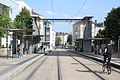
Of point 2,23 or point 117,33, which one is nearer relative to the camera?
point 2,23

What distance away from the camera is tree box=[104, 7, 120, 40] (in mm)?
60231

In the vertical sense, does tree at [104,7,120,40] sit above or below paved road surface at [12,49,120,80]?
above

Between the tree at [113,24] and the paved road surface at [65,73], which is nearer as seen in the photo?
the paved road surface at [65,73]

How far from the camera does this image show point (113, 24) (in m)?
62.6

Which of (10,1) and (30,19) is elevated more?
(10,1)

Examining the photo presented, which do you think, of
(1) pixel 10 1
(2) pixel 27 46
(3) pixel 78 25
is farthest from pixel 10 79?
(3) pixel 78 25

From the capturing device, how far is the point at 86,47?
62.5 m

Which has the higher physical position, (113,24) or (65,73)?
(113,24)

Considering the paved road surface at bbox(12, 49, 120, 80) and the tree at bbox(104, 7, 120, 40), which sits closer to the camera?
the paved road surface at bbox(12, 49, 120, 80)

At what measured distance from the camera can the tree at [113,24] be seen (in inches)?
2371

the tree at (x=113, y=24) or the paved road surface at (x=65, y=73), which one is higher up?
the tree at (x=113, y=24)

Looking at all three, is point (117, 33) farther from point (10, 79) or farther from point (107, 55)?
point (10, 79)

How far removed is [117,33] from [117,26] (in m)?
1.86

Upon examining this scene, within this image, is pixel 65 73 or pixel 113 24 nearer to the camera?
pixel 65 73
